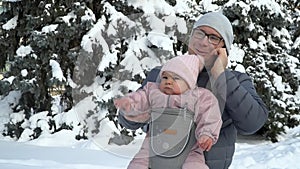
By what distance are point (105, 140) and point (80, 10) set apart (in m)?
4.76

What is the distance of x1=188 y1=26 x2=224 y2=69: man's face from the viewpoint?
149 centimetres

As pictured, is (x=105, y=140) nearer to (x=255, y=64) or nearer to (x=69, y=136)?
(x=69, y=136)

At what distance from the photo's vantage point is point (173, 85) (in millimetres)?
1430

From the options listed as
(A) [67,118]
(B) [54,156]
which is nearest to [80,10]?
(A) [67,118]

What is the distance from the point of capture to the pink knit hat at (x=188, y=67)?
4.69 feet

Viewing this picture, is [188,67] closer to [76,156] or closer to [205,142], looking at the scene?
[205,142]

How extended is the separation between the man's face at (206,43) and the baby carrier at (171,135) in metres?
0.21

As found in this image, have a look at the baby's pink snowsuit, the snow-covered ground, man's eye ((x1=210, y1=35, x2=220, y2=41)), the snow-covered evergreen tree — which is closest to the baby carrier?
the baby's pink snowsuit

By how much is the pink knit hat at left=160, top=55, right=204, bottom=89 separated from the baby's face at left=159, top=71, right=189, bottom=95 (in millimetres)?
13

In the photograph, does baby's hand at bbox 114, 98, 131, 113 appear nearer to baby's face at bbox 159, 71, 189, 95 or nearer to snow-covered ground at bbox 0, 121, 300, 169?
baby's face at bbox 159, 71, 189, 95

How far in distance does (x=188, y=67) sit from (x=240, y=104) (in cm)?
20

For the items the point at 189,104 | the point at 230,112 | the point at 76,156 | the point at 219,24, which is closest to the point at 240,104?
the point at 230,112

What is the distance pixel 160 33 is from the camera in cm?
228

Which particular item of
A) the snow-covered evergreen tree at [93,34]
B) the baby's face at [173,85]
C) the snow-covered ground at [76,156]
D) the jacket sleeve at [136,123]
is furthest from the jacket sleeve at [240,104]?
the snow-covered evergreen tree at [93,34]
